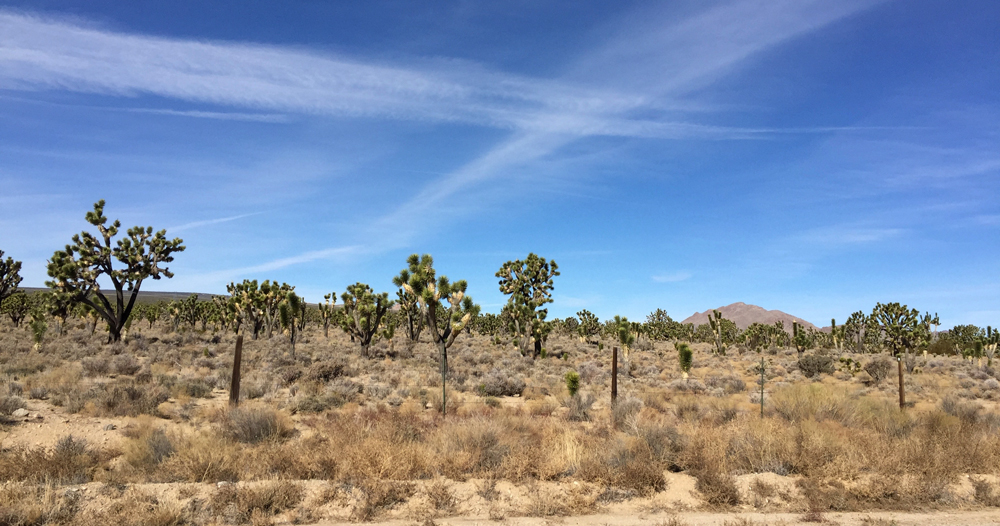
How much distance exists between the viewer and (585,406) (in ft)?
55.9

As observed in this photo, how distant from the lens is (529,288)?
3831 centimetres

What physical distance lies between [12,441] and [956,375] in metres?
44.4

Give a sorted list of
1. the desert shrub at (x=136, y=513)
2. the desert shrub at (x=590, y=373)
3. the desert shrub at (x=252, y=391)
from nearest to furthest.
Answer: the desert shrub at (x=136, y=513), the desert shrub at (x=252, y=391), the desert shrub at (x=590, y=373)

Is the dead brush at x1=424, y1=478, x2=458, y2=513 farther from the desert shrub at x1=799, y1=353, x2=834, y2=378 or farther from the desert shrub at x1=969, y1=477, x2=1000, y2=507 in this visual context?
the desert shrub at x1=799, y1=353, x2=834, y2=378

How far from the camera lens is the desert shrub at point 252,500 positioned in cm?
766

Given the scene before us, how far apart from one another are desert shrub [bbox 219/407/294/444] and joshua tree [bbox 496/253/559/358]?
2625cm

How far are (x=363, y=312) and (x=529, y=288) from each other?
11643 mm

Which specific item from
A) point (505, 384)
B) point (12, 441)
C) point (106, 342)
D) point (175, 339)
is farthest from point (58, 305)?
point (505, 384)

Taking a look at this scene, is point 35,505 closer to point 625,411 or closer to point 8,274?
point 625,411

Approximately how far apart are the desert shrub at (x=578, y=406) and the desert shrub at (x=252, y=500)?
9.02 m

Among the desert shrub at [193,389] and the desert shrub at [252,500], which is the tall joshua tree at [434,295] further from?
the desert shrub at [252,500]

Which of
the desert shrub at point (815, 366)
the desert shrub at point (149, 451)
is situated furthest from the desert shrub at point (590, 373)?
the desert shrub at point (149, 451)

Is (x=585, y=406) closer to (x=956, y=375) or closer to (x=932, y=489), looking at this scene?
(x=932, y=489)

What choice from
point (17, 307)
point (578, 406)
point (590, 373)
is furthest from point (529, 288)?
point (17, 307)
